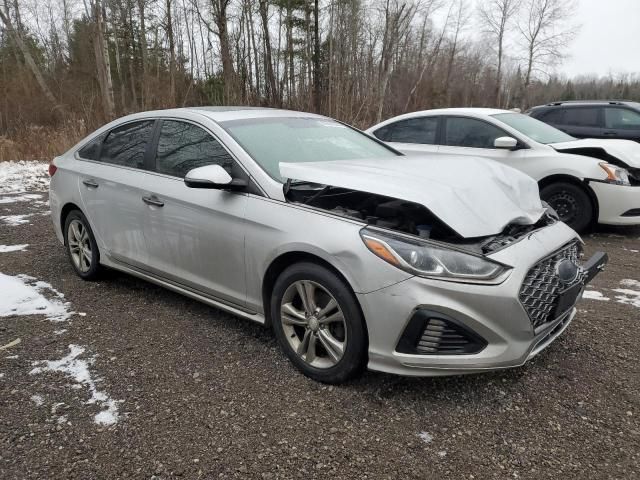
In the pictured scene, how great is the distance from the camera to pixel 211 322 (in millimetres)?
3617

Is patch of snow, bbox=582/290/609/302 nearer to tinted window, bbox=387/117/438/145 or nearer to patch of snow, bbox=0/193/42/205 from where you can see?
tinted window, bbox=387/117/438/145

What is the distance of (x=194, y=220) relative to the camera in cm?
328

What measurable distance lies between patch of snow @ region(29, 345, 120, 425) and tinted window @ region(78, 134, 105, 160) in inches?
72.4

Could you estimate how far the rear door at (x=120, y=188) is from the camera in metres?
3.75

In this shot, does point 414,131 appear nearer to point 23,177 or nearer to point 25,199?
point 25,199

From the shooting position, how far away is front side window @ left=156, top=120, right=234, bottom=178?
3334mm

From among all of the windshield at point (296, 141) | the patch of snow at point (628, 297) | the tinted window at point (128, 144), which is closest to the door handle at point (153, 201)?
the tinted window at point (128, 144)

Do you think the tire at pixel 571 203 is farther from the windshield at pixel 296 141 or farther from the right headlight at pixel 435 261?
the right headlight at pixel 435 261

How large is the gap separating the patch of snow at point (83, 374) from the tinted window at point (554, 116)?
8518mm

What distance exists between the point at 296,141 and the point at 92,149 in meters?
2.04

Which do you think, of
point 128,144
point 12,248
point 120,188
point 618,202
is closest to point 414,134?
point 618,202

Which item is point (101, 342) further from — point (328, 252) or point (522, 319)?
point (522, 319)

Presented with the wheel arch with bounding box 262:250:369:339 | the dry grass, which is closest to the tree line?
the dry grass

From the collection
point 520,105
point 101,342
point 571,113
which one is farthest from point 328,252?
point 520,105
